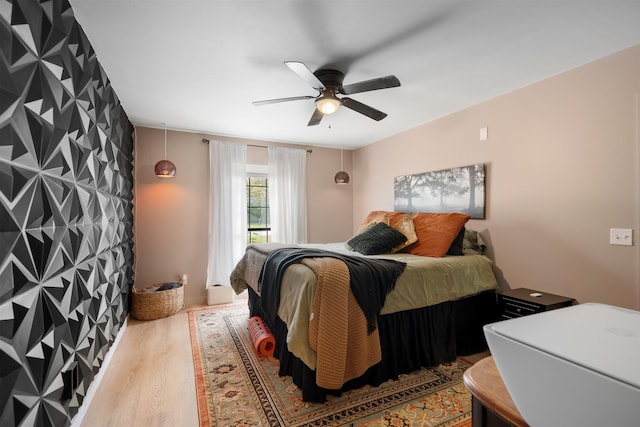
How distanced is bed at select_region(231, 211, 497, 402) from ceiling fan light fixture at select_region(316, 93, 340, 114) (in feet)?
4.05

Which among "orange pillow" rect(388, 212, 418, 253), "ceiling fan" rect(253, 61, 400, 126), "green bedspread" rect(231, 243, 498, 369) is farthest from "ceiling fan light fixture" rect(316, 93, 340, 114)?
"orange pillow" rect(388, 212, 418, 253)

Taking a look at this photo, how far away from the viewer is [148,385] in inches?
85.7

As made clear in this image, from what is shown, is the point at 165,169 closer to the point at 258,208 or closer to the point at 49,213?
the point at 258,208

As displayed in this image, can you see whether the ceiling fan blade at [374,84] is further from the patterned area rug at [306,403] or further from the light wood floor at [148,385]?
the light wood floor at [148,385]

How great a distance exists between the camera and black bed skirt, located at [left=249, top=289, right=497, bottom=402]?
2.11 metres

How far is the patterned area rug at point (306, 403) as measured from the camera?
1800 millimetres

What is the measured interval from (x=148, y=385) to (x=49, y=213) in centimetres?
151

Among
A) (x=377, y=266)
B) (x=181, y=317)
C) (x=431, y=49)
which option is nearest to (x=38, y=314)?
(x=377, y=266)

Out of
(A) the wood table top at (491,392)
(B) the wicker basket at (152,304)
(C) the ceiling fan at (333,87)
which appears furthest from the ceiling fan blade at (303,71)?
(B) the wicker basket at (152,304)

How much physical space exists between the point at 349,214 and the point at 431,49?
3426mm

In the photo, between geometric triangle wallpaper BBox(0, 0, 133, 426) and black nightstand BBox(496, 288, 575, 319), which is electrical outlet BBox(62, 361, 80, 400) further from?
black nightstand BBox(496, 288, 575, 319)

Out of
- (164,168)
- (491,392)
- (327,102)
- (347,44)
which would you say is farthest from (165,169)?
(491,392)

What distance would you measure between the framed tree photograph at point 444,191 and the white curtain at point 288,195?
1503 mm

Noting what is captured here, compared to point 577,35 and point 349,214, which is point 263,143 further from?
point 577,35
